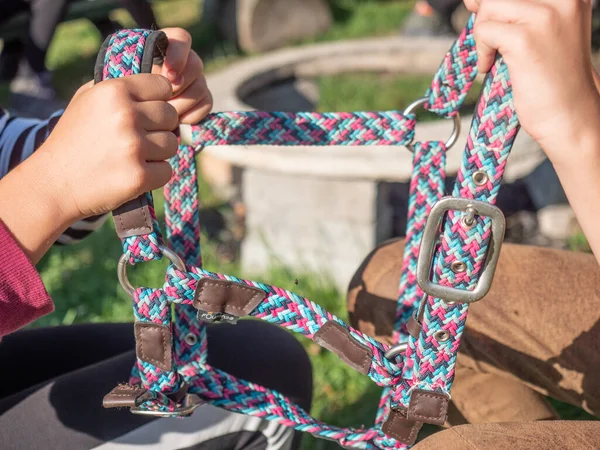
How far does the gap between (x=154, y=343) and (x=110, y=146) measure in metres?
0.29

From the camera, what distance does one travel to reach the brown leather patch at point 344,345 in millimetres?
952

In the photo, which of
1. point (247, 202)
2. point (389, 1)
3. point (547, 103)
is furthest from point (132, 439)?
point (389, 1)

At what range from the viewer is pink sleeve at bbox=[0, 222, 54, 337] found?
0.90m

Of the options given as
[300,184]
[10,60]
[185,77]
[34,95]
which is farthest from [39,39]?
[185,77]

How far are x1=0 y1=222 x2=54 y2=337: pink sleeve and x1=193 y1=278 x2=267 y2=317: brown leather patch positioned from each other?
0.73ft

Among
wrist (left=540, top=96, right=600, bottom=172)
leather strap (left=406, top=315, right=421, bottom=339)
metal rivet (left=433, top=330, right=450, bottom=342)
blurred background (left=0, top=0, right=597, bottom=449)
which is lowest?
blurred background (left=0, top=0, right=597, bottom=449)

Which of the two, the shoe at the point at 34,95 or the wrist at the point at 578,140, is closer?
the wrist at the point at 578,140

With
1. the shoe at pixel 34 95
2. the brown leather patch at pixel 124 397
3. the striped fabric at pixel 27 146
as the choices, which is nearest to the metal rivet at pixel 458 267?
the brown leather patch at pixel 124 397

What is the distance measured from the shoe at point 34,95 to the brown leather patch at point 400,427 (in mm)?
3776

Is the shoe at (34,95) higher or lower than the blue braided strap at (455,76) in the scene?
lower

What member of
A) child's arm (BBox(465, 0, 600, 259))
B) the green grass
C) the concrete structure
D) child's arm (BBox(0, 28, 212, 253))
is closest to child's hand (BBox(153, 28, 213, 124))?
child's arm (BBox(0, 28, 212, 253))

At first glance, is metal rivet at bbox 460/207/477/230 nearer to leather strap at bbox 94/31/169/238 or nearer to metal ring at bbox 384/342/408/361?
metal ring at bbox 384/342/408/361

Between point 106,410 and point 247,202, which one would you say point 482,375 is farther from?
point 247,202

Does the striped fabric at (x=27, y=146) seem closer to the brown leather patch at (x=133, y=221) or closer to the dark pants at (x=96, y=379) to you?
the dark pants at (x=96, y=379)
